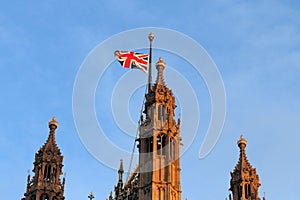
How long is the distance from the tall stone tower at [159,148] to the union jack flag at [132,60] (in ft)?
8.84

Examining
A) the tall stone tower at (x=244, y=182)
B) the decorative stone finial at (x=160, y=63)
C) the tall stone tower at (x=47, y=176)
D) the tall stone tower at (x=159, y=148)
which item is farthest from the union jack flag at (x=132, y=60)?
the tall stone tower at (x=244, y=182)

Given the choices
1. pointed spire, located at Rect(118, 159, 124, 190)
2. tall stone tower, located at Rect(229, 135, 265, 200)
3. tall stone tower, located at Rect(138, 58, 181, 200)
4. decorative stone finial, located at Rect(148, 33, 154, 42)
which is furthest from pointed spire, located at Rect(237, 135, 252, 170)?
decorative stone finial, located at Rect(148, 33, 154, 42)

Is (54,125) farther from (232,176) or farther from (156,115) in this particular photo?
(232,176)

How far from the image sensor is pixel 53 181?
70250 millimetres

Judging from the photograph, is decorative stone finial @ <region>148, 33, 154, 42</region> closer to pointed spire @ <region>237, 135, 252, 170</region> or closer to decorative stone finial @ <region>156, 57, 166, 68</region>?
decorative stone finial @ <region>156, 57, 166, 68</region>

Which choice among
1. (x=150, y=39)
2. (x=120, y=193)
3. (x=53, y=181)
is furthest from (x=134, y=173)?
(x=150, y=39)

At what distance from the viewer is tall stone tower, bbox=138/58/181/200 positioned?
67375 mm

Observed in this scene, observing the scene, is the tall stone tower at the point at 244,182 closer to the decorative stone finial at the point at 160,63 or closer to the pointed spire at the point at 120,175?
the pointed spire at the point at 120,175

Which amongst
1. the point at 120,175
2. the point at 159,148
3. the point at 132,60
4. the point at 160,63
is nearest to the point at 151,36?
the point at 160,63

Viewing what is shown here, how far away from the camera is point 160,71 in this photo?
78.0m

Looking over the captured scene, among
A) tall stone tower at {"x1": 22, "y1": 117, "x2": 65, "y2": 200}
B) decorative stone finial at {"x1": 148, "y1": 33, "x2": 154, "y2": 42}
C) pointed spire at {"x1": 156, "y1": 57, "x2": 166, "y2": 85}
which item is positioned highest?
decorative stone finial at {"x1": 148, "y1": 33, "x2": 154, "y2": 42}

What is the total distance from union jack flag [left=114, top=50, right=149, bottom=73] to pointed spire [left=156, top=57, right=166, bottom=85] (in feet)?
3.86

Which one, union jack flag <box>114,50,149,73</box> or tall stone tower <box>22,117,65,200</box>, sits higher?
union jack flag <box>114,50,149,73</box>

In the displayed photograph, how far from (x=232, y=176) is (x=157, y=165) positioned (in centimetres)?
805
